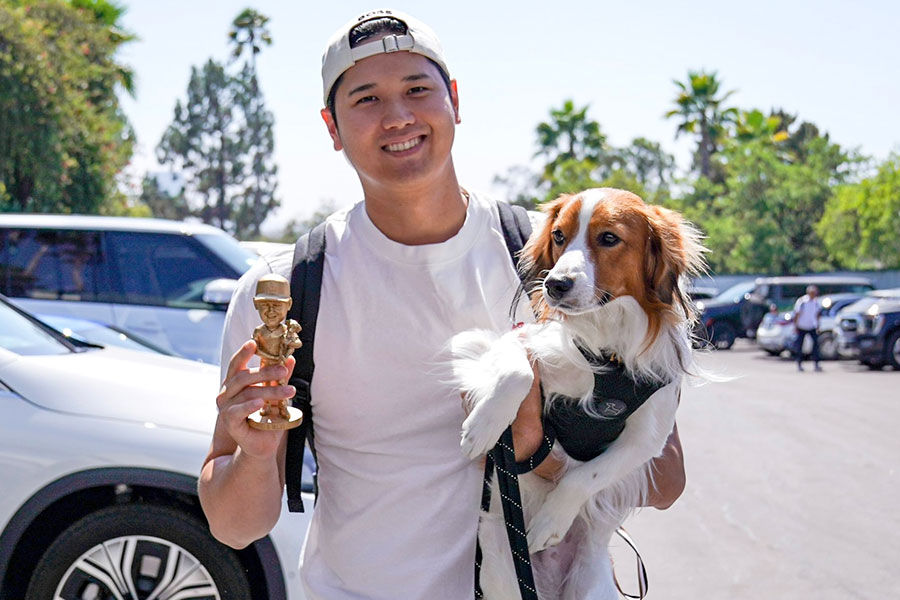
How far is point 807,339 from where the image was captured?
2447 cm

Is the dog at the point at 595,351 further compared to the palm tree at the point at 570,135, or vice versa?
the palm tree at the point at 570,135

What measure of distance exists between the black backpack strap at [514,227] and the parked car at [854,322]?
64.3 feet

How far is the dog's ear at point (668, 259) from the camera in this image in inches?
98.4

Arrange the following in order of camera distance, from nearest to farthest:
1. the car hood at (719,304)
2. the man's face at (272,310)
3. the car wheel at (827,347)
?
the man's face at (272,310) → the car wheel at (827,347) → the car hood at (719,304)

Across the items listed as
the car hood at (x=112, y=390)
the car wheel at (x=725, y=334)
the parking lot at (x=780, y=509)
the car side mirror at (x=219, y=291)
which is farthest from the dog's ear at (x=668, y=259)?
the car wheel at (x=725, y=334)

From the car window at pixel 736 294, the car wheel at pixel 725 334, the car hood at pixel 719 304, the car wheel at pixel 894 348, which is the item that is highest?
the car window at pixel 736 294

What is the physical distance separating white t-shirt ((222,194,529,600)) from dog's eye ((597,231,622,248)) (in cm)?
42

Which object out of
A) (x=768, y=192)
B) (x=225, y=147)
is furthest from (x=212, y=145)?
(x=768, y=192)

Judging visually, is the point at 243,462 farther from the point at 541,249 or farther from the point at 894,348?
the point at 894,348

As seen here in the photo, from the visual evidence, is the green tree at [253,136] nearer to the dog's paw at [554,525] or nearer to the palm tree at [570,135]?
the palm tree at [570,135]

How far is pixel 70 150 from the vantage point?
24.8 m

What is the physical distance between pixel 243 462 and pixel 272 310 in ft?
1.40

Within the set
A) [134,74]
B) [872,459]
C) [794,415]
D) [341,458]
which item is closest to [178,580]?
[341,458]

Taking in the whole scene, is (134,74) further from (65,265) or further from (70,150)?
(65,265)
